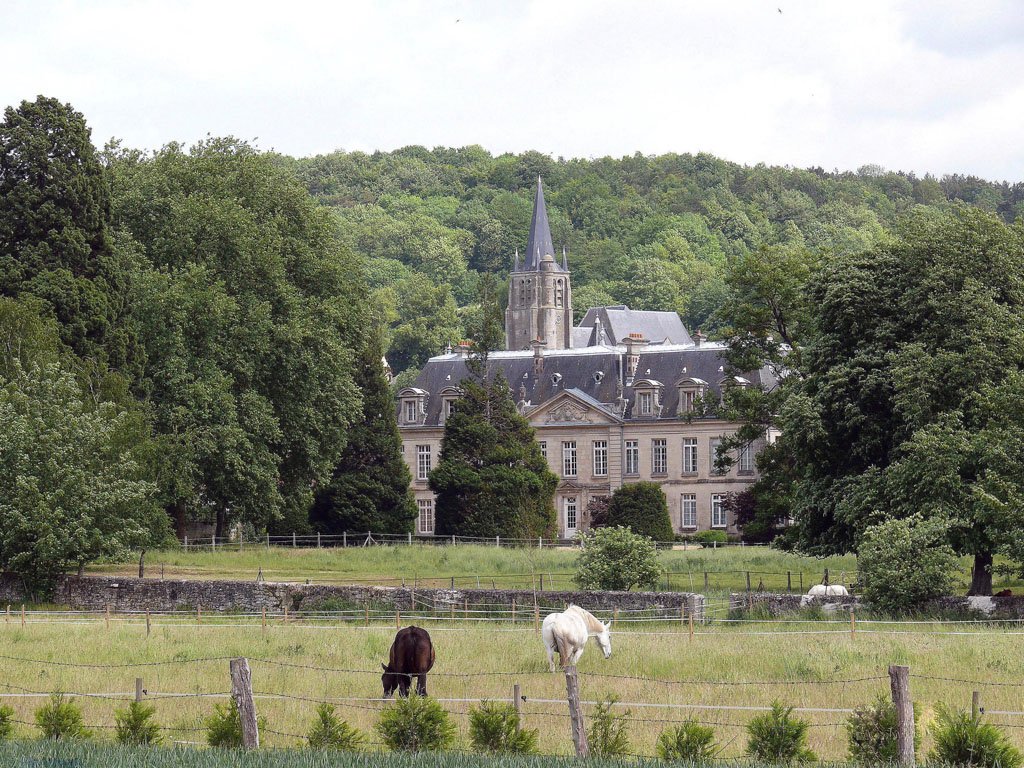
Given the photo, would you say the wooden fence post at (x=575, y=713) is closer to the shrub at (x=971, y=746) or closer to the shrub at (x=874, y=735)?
the shrub at (x=874, y=735)

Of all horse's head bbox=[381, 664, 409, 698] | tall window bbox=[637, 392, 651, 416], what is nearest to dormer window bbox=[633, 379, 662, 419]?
tall window bbox=[637, 392, 651, 416]

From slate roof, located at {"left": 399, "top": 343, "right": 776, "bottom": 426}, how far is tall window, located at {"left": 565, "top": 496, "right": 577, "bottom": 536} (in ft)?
18.2

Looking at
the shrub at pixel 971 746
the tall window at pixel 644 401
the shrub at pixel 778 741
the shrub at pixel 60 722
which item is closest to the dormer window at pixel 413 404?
the tall window at pixel 644 401

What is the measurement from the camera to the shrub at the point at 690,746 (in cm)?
1390

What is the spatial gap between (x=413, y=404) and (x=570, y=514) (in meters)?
12.5

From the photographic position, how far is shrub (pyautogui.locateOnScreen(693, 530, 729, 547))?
6981 centimetres

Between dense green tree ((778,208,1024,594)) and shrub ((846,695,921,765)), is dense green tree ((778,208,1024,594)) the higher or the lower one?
the higher one

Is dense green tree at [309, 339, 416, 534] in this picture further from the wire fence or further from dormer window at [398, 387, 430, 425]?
the wire fence

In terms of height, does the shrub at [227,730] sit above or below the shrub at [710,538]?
below

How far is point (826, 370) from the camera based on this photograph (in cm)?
3900

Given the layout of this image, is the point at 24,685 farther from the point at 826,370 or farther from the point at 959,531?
the point at 826,370

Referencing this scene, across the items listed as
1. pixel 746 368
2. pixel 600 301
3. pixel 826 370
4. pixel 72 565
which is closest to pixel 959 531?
pixel 826 370

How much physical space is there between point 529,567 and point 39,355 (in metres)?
18.4

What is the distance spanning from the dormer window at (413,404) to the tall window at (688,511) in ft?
56.6
